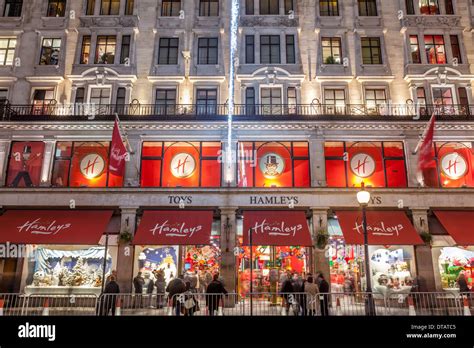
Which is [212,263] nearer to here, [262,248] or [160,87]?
[262,248]

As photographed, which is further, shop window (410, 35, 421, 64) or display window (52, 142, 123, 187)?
shop window (410, 35, 421, 64)

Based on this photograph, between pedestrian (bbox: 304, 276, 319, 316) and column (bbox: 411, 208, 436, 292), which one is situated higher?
column (bbox: 411, 208, 436, 292)

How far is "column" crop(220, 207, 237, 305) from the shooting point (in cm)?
1998

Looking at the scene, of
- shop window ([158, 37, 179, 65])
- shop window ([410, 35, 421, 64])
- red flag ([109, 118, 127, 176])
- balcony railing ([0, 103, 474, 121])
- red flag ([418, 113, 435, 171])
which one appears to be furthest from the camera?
shop window ([158, 37, 179, 65])

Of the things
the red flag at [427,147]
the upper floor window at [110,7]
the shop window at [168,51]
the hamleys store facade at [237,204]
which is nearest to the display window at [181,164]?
the hamleys store facade at [237,204]

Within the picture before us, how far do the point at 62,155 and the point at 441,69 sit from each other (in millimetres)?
22934

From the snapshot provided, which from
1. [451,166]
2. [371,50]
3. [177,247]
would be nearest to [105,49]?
[177,247]

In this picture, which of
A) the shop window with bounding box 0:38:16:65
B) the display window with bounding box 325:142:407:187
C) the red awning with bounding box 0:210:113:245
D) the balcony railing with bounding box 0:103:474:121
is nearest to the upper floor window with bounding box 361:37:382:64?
the balcony railing with bounding box 0:103:474:121

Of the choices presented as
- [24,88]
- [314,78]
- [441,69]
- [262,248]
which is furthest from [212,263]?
[441,69]

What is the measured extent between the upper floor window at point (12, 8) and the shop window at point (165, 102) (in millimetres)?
11048

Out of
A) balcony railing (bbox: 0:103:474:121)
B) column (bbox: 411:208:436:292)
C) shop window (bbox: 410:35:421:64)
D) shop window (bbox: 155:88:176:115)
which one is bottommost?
column (bbox: 411:208:436:292)

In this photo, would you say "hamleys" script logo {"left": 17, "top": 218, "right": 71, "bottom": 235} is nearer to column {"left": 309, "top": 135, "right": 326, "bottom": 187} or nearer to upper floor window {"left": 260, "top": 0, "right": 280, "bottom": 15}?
column {"left": 309, "top": 135, "right": 326, "bottom": 187}

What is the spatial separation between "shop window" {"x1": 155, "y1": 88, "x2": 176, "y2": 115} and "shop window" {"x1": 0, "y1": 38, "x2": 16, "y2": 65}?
963cm

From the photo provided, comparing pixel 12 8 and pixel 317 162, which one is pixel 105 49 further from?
pixel 317 162
